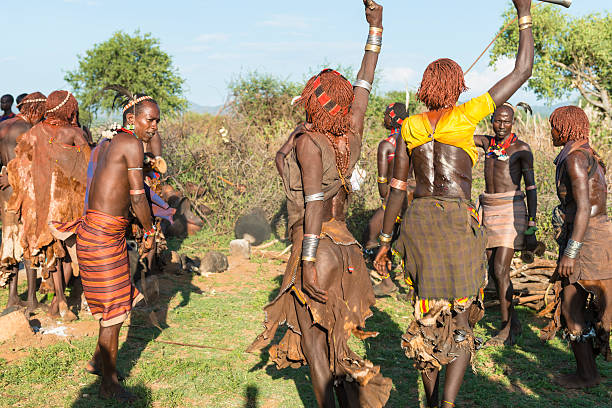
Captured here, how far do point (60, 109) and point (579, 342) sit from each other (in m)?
5.36

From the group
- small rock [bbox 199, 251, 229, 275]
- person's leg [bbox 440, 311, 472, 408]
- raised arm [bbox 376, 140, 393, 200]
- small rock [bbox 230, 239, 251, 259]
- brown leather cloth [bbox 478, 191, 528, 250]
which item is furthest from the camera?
small rock [bbox 230, 239, 251, 259]

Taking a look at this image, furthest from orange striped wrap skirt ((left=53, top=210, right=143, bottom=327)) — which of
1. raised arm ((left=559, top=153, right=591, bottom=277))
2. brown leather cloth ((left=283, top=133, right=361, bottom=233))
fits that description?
raised arm ((left=559, top=153, right=591, bottom=277))

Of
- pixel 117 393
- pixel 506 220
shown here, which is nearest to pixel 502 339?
pixel 506 220

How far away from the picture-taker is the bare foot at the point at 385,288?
7.04 meters

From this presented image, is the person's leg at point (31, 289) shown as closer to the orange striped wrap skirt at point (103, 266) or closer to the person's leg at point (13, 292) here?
the person's leg at point (13, 292)

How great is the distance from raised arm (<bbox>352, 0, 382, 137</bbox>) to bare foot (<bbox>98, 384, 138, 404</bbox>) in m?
2.60

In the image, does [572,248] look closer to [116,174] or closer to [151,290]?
[116,174]

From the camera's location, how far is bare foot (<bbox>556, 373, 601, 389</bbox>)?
167 inches

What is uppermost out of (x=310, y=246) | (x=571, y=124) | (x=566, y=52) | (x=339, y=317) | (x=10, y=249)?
(x=566, y=52)

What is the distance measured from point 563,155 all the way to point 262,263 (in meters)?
5.48

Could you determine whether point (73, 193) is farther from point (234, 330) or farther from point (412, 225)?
point (412, 225)

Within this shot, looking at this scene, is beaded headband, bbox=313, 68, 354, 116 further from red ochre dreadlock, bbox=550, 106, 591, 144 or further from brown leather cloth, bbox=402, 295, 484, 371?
red ochre dreadlock, bbox=550, 106, 591, 144

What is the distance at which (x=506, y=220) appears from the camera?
5.40 meters

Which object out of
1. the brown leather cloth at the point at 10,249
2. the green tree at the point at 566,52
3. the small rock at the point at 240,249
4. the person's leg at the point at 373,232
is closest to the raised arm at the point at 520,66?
the person's leg at the point at 373,232
